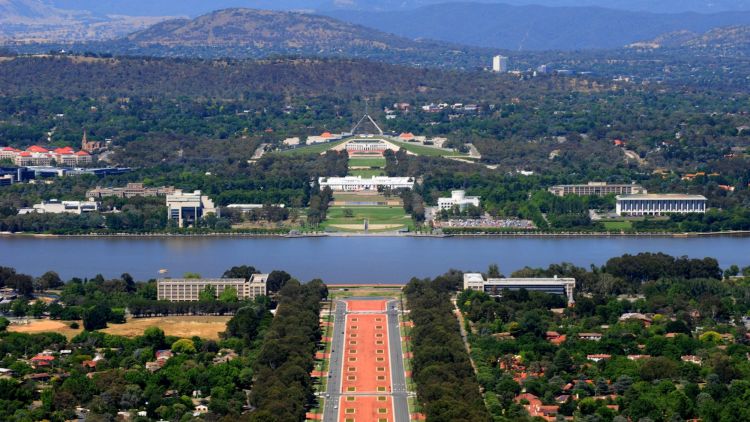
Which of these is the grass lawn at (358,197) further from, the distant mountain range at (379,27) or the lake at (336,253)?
the distant mountain range at (379,27)

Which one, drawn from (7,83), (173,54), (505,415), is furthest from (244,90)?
(505,415)

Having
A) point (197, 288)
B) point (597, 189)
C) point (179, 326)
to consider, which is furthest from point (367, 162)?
point (179, 326)

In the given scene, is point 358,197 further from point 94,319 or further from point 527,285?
point 94,319

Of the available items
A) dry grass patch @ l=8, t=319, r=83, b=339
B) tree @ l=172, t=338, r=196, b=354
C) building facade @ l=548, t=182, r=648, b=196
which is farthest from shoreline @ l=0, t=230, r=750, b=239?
tree @ l=172, t=338, r=196, b=354

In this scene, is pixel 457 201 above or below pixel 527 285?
above

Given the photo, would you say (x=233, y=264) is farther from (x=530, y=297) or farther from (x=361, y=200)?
(x=361, y=200)

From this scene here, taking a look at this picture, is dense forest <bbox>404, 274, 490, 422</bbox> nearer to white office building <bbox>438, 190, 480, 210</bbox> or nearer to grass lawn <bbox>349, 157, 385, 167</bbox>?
white office building <bbox>438, 190, 480, 210</bbox>

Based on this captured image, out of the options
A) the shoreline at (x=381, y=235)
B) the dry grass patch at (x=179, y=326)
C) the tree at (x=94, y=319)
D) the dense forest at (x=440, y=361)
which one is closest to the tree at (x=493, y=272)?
the dense forest at (x=440, y=361)
